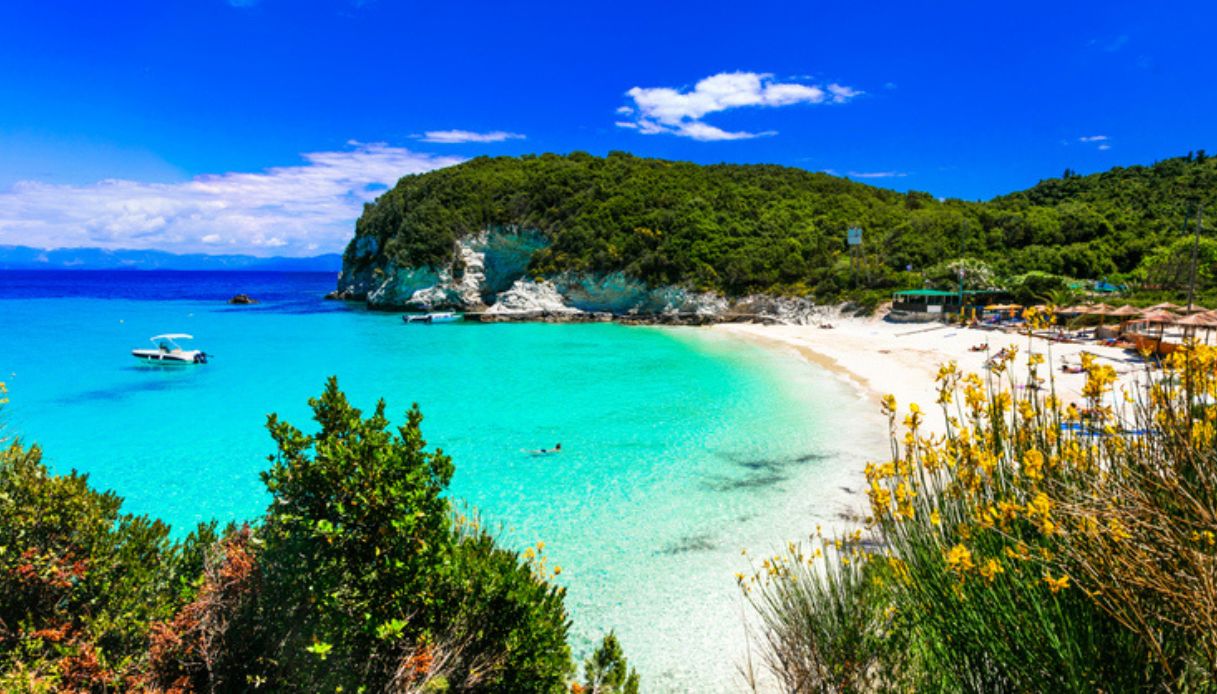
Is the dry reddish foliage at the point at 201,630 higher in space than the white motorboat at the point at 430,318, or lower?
lower

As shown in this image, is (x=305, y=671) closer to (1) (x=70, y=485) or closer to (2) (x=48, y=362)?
(1) (x=70, y=485)

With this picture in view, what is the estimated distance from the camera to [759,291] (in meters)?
52.5

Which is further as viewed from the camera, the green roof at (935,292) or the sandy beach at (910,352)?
the green roof at (935,292)

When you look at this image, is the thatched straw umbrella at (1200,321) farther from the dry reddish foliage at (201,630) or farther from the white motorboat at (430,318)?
the white motorboat at (430,318)

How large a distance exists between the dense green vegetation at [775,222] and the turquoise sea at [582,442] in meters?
18.4

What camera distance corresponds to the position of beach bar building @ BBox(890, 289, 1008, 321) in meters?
40.9

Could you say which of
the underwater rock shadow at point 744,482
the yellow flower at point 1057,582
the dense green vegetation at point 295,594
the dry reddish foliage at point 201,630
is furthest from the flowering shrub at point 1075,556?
the underwater rock shadow at point 744,482

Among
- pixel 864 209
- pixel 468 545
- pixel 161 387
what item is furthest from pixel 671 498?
pixel 864 209

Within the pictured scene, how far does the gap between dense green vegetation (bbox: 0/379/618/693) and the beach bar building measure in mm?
42172

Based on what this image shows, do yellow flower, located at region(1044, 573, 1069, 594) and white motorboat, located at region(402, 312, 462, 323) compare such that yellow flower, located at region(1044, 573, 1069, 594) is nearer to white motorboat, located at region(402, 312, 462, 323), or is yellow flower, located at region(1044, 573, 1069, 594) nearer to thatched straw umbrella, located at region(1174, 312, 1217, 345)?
thatched straw umbrella, located at region(1174, 312, 1217, 345)

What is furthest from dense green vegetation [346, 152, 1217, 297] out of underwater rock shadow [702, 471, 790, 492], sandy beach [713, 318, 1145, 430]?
underwater rock shadow [702, 471, 790, 492]

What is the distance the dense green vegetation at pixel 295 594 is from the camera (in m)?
4.58

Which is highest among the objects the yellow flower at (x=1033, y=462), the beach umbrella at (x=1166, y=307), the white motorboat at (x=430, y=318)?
the white motorboat at (x=430, y=318)

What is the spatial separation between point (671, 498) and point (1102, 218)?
6167 centimetres
